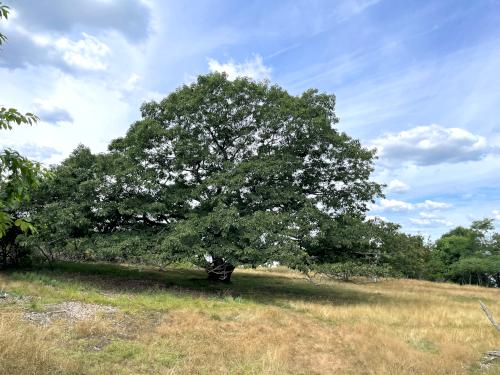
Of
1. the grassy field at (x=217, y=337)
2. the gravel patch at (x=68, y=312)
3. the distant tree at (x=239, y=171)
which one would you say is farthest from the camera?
the distant tree at (x=239, y=171)

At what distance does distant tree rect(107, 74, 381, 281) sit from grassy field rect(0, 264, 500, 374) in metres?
2.86

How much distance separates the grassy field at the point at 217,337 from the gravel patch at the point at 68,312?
6 centimetres

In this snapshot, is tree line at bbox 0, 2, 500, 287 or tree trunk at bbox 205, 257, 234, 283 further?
tree trunk at bbox 205, 257, 234, 283

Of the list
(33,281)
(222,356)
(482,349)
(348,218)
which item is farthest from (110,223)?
(482,349)

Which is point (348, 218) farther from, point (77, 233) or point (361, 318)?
point (77, 233)

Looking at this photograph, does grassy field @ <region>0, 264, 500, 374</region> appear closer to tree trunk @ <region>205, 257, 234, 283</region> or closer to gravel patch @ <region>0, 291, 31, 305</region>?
gravel patch @ <region>0, 291, 31, 305</region>

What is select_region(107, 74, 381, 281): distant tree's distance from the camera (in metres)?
17.1

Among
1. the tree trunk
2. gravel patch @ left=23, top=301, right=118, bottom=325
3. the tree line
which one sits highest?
the tree line

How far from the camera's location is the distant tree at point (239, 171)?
1714 centimetres

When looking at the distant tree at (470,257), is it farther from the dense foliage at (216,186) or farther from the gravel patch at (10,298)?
the gravel patch at (10,298)

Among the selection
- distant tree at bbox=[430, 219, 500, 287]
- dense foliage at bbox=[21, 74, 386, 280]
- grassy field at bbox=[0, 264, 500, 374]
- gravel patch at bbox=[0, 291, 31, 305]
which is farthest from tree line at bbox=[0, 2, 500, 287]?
distant tree at bbox=[430, 219, 500, 287]

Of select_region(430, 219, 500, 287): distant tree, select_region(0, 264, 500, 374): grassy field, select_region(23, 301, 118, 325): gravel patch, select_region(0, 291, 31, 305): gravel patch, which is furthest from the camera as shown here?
select_region(430, 219, 500, 287): distant tree

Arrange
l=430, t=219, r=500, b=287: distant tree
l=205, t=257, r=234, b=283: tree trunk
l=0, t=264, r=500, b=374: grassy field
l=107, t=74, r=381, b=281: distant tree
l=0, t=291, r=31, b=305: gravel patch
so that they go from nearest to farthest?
l=0, t=264, r=500, b=374: grassy field < l=0, t=291, r=31, b=305: gravel patch < l=107, t=74, r=381, b=281: distant tree < l=205, t=257, r=234, b=283: tree trunk < l=430, t=219, r=500, b=287: distant tree

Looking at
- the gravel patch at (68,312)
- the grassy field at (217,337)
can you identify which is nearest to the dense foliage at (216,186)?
the grassy field at (217,337)
